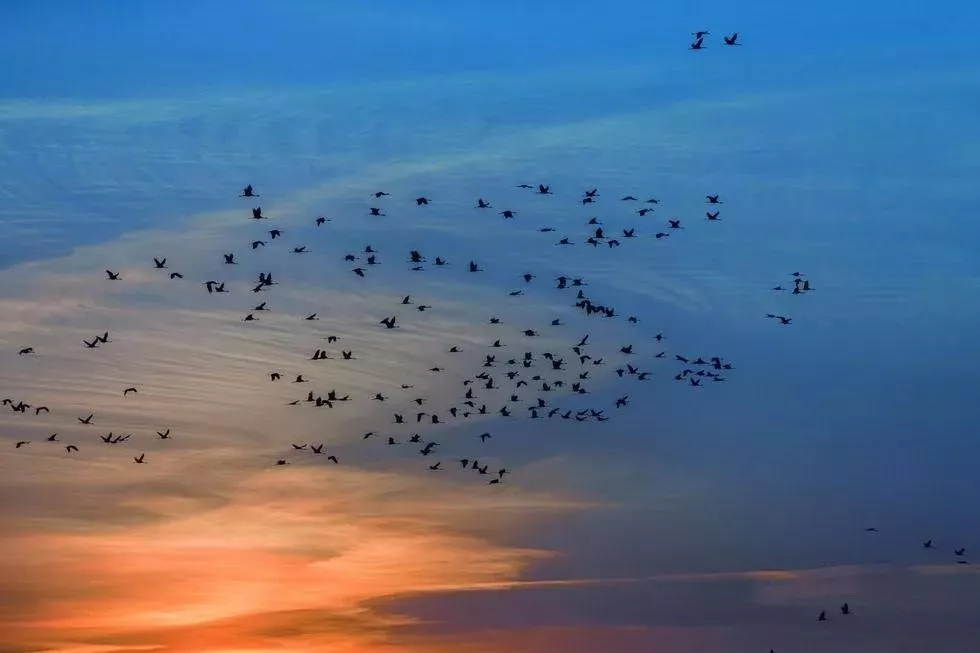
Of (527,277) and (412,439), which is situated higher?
(527,277)

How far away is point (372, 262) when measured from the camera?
332 ft

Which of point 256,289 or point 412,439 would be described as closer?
point 256,289

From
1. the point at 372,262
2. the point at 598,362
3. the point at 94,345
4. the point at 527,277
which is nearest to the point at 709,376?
the point at 598,362

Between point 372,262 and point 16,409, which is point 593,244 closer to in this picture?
point 372,262

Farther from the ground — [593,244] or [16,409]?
[593,244]

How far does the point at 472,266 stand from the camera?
101188 mm

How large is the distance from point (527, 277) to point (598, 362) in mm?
8496

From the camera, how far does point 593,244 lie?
→ 10294cm

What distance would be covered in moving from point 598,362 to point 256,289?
2307 cm

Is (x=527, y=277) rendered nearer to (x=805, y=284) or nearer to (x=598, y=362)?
(x=598, y=362)

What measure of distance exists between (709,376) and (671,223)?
1342 cm

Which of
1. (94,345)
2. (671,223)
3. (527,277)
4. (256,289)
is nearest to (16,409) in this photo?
(94,345)

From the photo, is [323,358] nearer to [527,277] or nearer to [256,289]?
[256,289]

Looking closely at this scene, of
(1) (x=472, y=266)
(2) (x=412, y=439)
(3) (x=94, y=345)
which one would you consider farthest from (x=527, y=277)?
(3) (x=94, y=345)
